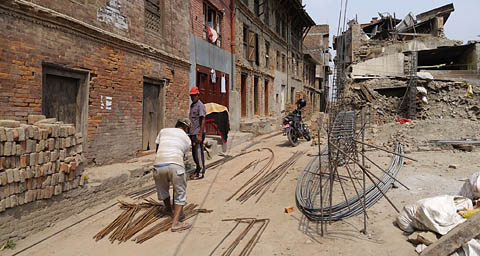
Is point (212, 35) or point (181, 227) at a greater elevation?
point (212, 35)

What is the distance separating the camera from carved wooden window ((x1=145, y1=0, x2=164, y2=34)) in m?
8.56

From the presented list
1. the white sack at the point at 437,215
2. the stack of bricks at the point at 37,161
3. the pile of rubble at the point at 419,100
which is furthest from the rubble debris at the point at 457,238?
the pile of rubble at the point at 419,100

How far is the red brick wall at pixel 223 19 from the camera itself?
11.0m

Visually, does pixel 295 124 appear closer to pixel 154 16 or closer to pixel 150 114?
pixel 150 114

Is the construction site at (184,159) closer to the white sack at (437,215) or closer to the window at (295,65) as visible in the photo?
the white sack at (437,215)

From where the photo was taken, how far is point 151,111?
8875 millimetres

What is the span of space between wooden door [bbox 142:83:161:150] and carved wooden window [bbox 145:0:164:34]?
5.63ft

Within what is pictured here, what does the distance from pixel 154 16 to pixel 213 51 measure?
3947 mm

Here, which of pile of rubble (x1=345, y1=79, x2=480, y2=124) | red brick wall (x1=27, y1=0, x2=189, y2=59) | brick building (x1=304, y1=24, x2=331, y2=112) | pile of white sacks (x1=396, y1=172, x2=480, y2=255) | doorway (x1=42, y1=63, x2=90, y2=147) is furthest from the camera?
brick building (x1=304, y1=24, x2=331, y2=112)

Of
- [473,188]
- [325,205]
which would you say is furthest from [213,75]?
[473,188]

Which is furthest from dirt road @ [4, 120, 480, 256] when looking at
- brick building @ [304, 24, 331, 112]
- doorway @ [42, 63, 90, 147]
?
brick building @ [304, 24, 331, 112]

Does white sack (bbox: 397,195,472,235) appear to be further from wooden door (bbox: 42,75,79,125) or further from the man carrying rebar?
wooden door (bbox: 42,75,79,125)

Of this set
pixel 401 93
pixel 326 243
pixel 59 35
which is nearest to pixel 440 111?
pixel 401 93

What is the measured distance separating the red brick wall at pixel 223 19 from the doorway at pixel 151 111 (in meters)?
3.11
